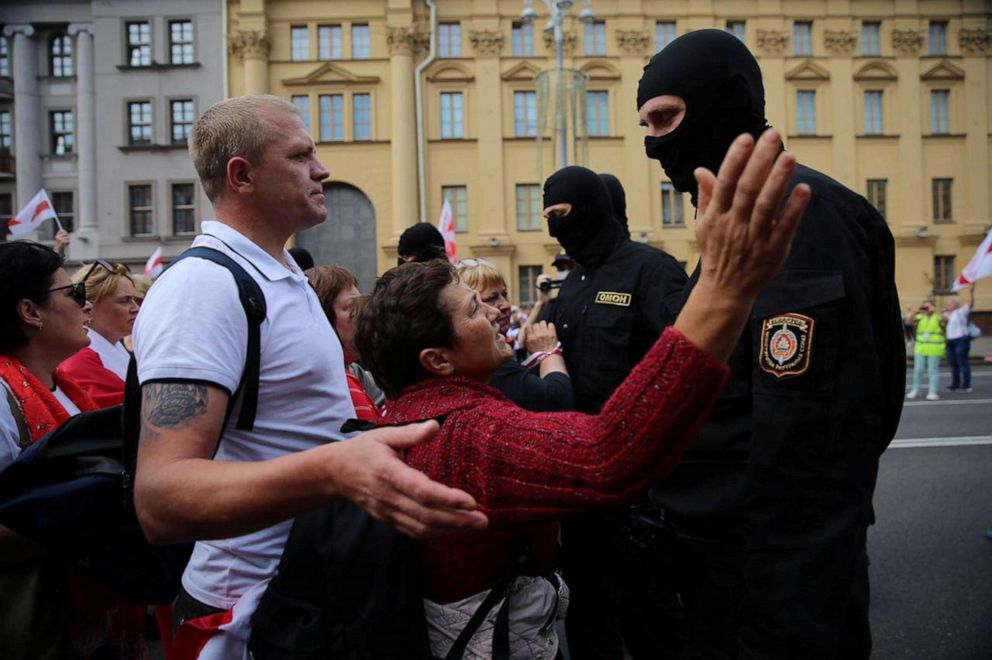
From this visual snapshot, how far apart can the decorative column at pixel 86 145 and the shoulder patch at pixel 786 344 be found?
31658mm

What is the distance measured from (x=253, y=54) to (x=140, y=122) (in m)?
5.29

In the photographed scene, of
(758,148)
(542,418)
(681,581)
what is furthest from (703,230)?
(681,581)

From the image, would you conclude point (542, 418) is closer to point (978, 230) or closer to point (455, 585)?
point (455, 585)

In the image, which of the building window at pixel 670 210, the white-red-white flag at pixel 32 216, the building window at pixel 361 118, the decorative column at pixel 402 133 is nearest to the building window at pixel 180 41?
the building window at pixel 361 118

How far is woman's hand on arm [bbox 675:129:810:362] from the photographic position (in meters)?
1.15

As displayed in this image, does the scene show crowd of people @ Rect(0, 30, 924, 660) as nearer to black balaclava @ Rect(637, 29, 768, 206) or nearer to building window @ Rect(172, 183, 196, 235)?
black balaclava @ Rect(637, 29, 768, 206)

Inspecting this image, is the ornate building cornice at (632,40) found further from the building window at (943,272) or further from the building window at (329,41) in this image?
the building window at (943,272)

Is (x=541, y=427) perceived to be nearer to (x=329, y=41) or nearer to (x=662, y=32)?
(x=329, y=41)

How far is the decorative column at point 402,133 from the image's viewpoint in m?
29.3

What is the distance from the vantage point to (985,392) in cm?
1426

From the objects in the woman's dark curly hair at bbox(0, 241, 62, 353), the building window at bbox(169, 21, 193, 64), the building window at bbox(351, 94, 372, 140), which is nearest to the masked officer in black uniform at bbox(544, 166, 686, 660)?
the woman's dark curly hair at bbox(0, 241, 62, 353)

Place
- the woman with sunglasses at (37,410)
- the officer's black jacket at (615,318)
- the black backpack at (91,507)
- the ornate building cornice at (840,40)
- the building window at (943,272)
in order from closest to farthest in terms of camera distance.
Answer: the black backpack at (91,507) → the woman with sunglasses at (37,410) → the officer's black jacket at (615,318) → the building window at (943,272) → the ornate building cornice at (840,40)

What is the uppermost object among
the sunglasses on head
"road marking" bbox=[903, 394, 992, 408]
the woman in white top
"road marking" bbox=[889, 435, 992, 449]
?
the sunglasses on head

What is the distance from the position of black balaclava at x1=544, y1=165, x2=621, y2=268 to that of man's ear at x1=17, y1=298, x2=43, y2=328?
229 cm
